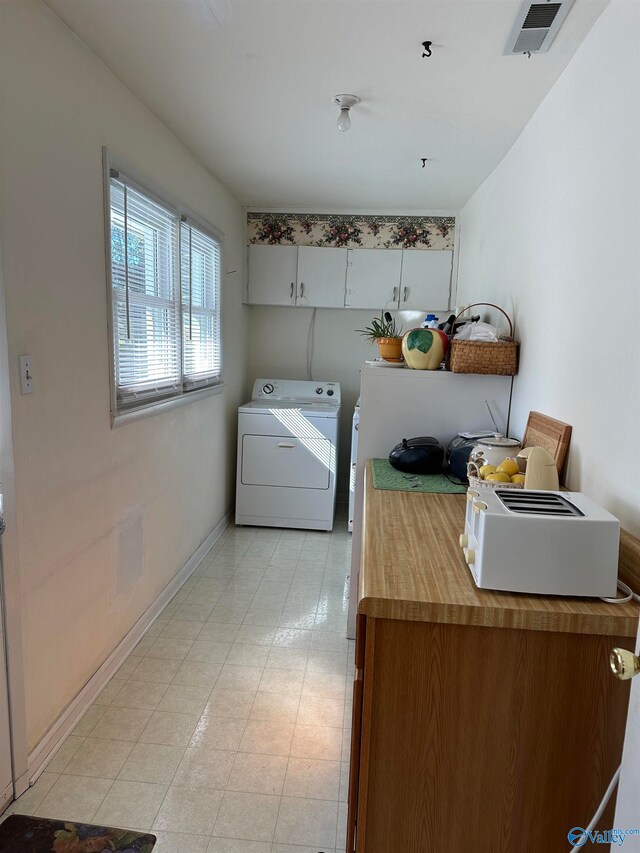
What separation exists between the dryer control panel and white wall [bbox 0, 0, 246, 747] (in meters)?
1.83

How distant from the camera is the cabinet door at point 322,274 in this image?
436 centimetres

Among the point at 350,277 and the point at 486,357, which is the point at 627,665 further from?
the point at 350,277

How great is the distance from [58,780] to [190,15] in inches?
96.0

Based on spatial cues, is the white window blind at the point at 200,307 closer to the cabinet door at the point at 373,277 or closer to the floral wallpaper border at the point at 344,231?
the floral wallpaper border at the point at 344,231

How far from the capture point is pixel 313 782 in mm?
1811

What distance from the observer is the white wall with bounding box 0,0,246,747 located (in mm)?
1628

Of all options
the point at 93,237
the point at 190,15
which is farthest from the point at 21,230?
the point at 190,15

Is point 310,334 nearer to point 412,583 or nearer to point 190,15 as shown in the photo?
point 190,15

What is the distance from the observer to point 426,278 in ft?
14.2

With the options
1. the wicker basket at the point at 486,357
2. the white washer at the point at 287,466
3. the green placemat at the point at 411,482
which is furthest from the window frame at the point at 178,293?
the wicker basket at the point at 486,357

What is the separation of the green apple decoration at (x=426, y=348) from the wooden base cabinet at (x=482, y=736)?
1.55 m

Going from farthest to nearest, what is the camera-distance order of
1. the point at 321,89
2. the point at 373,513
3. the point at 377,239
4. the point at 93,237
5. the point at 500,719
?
the point at 377,239 < the point at 321,89 < the point at 93,237 < the point at 373,513 < the point at 500,719

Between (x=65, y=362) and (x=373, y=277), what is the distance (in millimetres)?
2940

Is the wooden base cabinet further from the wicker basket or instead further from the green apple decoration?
the green apple decoration
